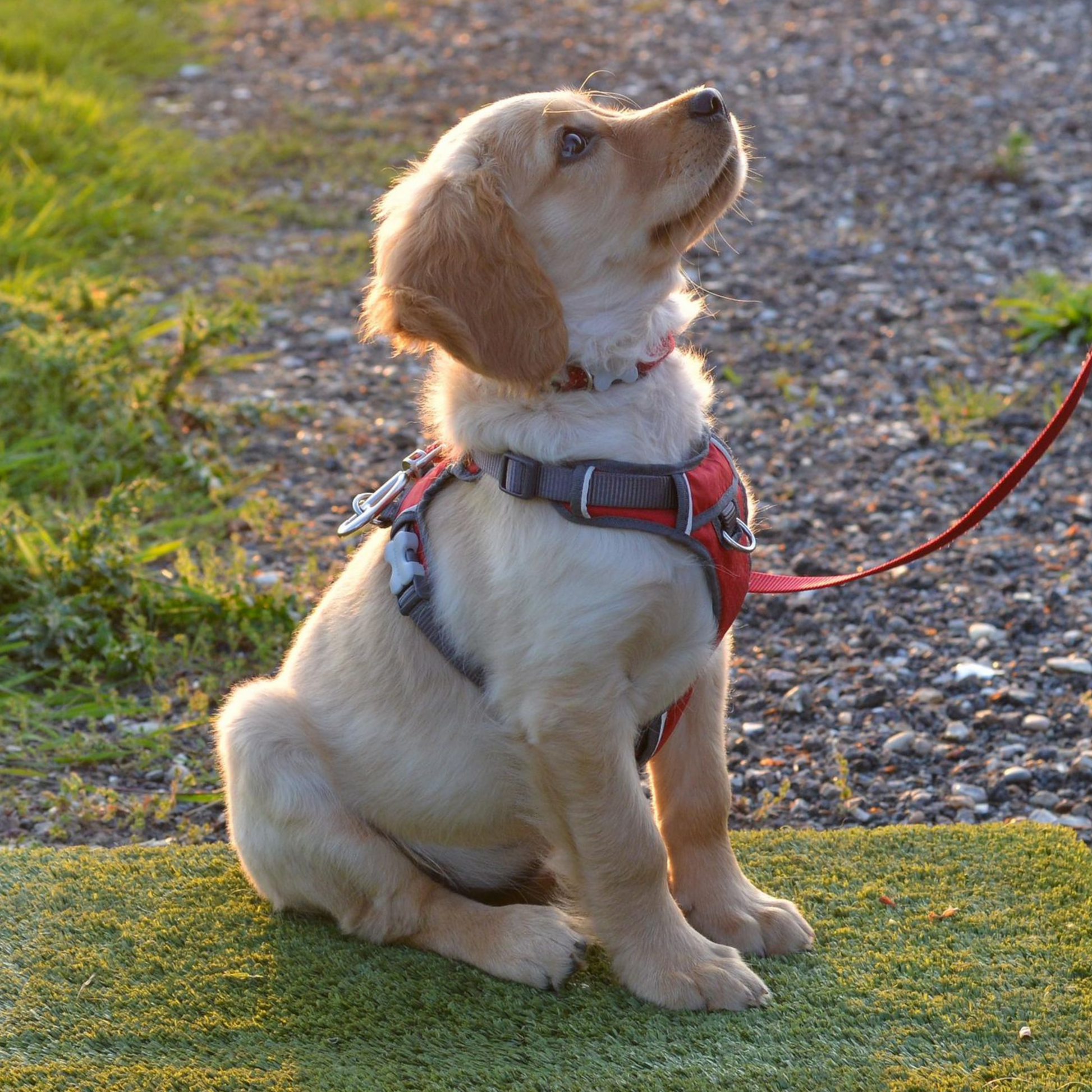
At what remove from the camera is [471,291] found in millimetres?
2539

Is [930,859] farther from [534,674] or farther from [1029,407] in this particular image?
[1029,407]

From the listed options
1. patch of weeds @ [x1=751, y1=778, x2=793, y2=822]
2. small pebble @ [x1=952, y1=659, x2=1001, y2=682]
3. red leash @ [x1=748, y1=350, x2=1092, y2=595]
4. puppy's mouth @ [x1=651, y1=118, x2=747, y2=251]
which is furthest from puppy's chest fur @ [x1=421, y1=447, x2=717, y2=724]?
small pebble @ [x1=952, y1=659, x2=1001, y2=682]

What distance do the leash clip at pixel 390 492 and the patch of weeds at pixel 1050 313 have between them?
12.5 feet

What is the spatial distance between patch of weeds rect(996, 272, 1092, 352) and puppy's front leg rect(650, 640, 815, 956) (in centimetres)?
370

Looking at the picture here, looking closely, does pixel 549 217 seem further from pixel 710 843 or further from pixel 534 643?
pixel 710 843

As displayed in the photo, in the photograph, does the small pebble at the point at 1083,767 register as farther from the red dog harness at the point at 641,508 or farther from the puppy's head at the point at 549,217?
the puppy's head at the point at 549,217

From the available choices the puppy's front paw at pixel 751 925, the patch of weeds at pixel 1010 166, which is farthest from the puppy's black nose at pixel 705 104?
the patch of weeds at pixel 1010 166

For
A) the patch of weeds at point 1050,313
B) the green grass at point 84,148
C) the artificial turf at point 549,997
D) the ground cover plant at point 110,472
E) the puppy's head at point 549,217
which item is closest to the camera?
the artificial turf at point 549,997

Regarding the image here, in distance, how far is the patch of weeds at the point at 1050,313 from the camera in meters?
5.90

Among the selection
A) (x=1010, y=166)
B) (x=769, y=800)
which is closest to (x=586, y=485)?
(x=769, y=800)

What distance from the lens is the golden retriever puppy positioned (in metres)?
2.51

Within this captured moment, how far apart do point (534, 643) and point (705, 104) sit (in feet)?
3.69

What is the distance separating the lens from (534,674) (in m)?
2.50

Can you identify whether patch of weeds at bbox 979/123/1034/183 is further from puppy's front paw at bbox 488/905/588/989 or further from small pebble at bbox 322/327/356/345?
puppy's front paw at bbox 488/905/588/989
